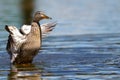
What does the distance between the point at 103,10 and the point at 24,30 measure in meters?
8.35

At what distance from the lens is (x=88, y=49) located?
546 inches

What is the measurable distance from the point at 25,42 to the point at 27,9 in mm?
11056

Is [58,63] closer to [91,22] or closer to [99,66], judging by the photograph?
[99,66]

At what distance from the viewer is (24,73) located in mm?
11547

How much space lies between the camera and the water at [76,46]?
11250mm

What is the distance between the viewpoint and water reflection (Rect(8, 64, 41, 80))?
36.2 feet

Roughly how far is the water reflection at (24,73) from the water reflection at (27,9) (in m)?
7.00

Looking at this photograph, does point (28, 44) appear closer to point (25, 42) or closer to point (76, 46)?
point (25, 42)

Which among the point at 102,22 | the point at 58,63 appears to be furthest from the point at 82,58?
the point at 102,22

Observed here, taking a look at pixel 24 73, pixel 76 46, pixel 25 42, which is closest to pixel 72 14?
pixel 76 46

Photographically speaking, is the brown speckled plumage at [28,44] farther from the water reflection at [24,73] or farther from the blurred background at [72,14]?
the blurred background at [72,14]

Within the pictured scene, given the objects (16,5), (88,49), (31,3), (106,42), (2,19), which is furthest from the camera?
(31,3)

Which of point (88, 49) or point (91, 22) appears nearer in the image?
point (88, 49)

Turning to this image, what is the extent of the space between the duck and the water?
0.73ft
